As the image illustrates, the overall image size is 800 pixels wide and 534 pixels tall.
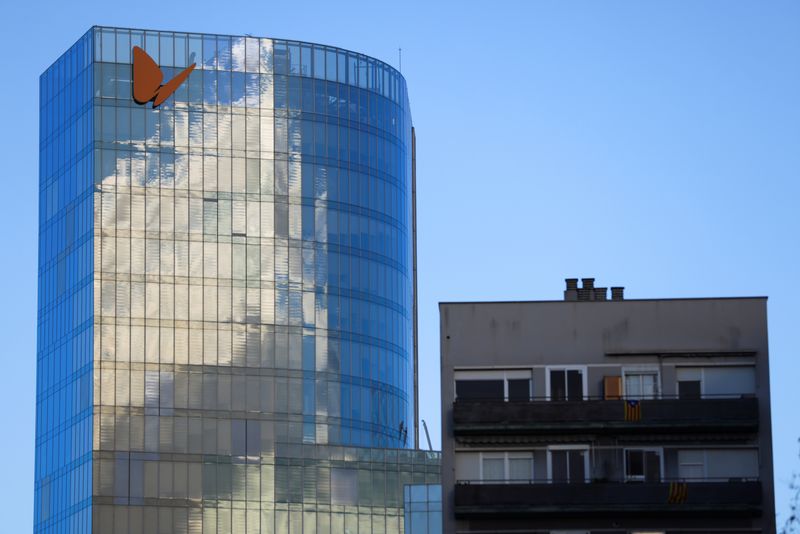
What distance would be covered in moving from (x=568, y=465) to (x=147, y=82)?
107 metres

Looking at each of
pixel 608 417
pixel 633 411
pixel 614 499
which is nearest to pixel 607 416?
pixel 608 417

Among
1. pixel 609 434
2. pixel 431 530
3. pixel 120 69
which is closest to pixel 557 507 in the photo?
pixel 609 434

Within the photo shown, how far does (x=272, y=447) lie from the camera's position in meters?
198

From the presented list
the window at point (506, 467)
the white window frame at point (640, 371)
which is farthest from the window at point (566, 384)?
the window at point (506, 467)

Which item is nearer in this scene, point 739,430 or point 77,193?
point 739,430

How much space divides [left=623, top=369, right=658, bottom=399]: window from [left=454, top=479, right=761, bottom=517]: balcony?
434cm

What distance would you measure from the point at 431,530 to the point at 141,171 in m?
41.5

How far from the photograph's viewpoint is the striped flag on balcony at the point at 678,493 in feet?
313

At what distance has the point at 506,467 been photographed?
9731 cm

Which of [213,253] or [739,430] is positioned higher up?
[213,253]

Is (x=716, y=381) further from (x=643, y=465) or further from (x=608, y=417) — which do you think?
(x=608, y=417)

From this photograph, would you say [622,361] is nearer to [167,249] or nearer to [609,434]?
[609,434]

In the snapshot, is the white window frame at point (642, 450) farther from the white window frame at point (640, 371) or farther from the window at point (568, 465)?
the white window frame at point (640, 371)

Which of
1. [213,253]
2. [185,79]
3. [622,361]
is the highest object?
[185,79]
